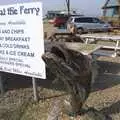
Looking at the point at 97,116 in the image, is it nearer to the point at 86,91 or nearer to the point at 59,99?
the point at 86,91

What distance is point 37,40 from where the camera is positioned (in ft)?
16.8

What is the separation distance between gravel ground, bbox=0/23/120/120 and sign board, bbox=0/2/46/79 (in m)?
0.58

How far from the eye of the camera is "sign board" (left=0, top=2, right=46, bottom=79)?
5.07m

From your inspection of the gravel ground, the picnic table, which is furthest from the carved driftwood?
the picnic table

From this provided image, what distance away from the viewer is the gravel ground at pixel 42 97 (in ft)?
17.1

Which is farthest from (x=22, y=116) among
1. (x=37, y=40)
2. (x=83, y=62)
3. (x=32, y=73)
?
(x=83, y=62)

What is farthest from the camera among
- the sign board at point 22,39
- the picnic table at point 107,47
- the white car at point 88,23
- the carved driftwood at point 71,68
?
the white car at point 88,23

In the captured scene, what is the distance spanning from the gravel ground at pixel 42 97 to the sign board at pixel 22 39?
584 millimetres

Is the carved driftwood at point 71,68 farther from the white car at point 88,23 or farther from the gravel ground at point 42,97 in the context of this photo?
the white car at point 88,23

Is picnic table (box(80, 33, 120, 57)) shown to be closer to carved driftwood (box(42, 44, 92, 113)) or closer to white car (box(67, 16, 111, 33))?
carved driftwood (box(42, 44, 92, 113))

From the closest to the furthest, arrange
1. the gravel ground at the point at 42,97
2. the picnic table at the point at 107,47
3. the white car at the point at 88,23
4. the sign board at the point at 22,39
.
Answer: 1. the sign board at the point at 22,39
2. the gravel ground at the point at 42,97
3. the picnic table at the point at 107,47
4. the white car at the point at 88,23

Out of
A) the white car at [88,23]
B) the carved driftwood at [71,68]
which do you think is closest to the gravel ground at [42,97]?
the carved driftwood at [71,68]

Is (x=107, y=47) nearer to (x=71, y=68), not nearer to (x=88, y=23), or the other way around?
(x=71, y=68)

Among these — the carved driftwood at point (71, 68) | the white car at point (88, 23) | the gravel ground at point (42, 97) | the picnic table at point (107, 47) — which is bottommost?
the white car at point (88, 23)
